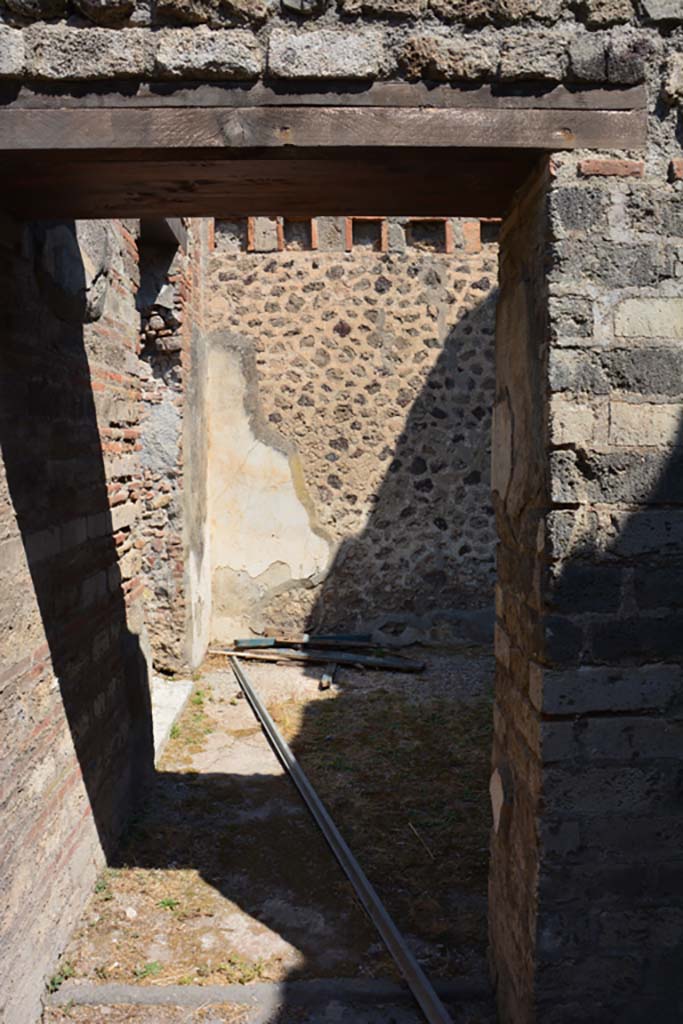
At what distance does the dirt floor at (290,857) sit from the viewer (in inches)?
135

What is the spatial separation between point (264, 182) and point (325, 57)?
49cm

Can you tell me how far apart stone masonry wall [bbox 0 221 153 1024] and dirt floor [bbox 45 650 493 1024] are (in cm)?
29

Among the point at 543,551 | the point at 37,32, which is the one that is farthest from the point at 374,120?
the point at 543,551

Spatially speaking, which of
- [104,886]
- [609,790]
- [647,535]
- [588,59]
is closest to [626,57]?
[588,59]

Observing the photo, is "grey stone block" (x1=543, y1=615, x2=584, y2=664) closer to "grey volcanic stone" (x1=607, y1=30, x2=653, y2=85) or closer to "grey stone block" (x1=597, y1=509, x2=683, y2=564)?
"grey stone block" (x1=597, y1=509, x2=683, y2=564)

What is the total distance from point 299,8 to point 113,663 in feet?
10.4

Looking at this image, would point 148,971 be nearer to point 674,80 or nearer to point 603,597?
point 603,597

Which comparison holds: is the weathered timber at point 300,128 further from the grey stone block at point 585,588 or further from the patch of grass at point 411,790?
the patch of grass at point 411,790

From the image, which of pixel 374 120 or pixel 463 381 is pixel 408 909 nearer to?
pixel 374 120

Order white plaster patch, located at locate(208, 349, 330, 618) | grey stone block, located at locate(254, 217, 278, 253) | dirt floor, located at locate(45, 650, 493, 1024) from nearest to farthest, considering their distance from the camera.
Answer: dirt floor, located at locate(45, 650, 493, 1024), grey stone block, located at locate(254, 217, 278, 253), white plaster patch, located at locate(208, 349, 330, 618)

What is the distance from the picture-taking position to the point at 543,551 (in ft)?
8.47

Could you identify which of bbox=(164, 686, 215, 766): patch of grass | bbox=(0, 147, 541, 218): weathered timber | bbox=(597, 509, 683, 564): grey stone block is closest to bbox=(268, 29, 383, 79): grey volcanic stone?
bbox=(0, 147, 541, 218): weathered timber

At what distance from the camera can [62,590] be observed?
364cm

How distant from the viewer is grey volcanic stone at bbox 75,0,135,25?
246 centimetres
